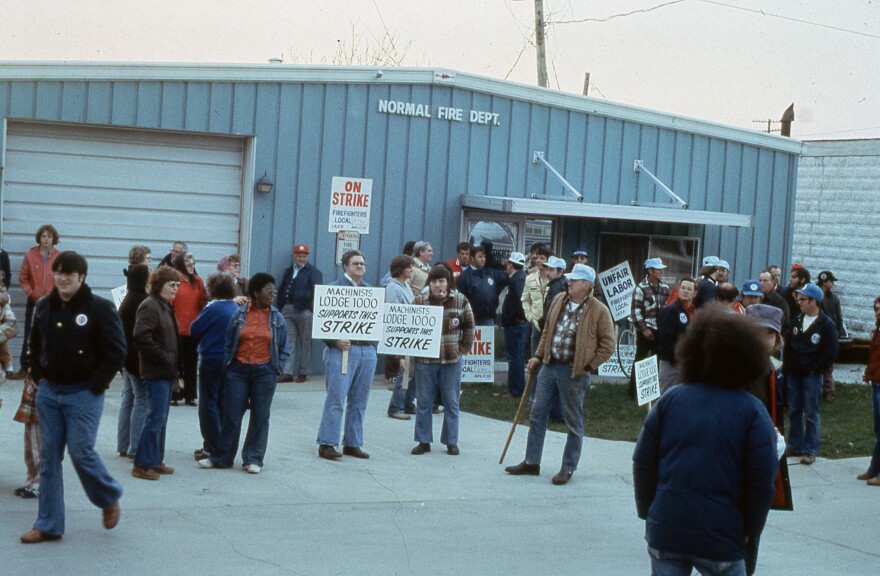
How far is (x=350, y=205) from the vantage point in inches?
560

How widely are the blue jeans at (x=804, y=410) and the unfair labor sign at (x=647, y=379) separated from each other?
1.32 meters

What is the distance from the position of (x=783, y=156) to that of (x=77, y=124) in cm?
1295

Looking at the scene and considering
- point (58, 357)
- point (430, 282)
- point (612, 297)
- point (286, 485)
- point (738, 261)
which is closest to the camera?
point (58, 357)

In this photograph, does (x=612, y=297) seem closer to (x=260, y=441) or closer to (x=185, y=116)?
(x=185, y=116)

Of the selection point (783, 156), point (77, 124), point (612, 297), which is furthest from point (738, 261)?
point (77, 124)

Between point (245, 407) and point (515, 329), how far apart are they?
19.8ft

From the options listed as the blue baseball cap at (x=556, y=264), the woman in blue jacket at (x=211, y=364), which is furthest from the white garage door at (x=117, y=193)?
the woman in blue jacket at (x=211, y=364)

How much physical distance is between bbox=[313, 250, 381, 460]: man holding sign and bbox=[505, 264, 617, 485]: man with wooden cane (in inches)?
63.7

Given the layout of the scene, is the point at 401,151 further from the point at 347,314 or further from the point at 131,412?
the point at 131,412

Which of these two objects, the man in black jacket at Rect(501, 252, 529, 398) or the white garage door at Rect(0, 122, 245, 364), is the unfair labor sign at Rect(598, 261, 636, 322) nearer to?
the man in black jacket at Rect(501, 252, 529, 398)

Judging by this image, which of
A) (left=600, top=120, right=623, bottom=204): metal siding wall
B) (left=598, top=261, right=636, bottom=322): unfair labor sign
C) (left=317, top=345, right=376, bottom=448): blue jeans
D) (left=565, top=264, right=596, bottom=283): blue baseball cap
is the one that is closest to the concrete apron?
(left=317, top=345, right=376, bottom=448): blue jeans

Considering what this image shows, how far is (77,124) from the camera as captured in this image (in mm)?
15070

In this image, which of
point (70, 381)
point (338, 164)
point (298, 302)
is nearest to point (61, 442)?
point (70, 381)

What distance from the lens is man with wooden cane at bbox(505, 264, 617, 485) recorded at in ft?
32.2
